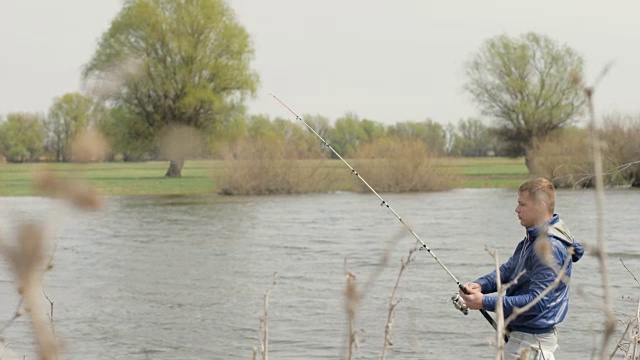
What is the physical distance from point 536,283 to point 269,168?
3498 centimetres

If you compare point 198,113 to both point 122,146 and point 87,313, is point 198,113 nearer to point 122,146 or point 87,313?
point 122,146

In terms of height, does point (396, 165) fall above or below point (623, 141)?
below

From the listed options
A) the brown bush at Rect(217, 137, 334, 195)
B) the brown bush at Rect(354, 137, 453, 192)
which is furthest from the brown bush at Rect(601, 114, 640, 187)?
the brown bush at Rect(217, 137, 334, 195)

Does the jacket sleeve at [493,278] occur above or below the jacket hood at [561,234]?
below

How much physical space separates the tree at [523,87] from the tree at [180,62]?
48.4 ft

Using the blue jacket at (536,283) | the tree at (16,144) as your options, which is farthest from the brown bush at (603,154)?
the blue jacket at (536,283)

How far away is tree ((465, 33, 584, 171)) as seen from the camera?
6059 centimetres

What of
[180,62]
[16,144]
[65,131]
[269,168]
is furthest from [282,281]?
[180,62]

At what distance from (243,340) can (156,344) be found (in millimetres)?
861

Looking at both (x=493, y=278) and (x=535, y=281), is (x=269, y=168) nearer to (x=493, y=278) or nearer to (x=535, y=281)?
(x=493, y=278)

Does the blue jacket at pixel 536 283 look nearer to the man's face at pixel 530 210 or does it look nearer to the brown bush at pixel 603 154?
the man's face at pixel 530 210

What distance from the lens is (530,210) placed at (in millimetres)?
4574

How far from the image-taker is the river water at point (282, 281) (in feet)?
33.1

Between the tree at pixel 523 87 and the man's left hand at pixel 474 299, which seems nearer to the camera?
the man's left hand at pixel 474 299
